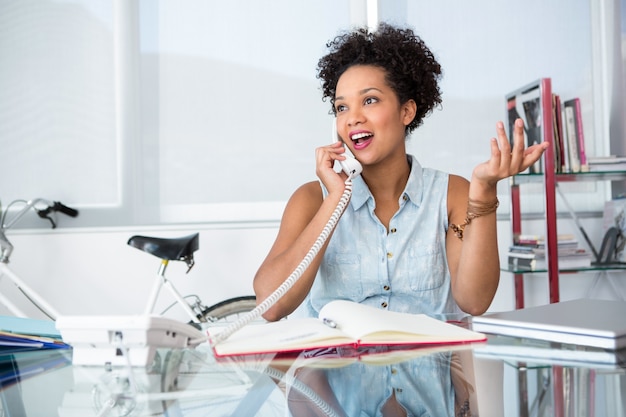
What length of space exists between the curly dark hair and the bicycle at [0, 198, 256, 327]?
1.05m

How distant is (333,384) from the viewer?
771mm

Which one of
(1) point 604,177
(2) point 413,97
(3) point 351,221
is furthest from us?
(1) point 604,177

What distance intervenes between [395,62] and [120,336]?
4.12 feet

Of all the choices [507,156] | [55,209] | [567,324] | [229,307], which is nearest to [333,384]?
[567,324]

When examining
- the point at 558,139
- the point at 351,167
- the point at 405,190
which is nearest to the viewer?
the point at 351,167

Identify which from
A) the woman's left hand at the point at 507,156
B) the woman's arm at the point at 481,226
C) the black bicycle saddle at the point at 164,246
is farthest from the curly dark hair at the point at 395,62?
the black bicycle saddle at the point at 164,246

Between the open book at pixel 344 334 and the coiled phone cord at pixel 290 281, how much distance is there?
0.02m

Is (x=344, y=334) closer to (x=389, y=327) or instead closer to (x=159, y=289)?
(x=389, y=327)

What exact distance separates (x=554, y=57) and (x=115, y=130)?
2.13 metres

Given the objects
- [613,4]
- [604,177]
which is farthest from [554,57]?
[604,177]

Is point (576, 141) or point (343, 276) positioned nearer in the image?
point (343, 276)

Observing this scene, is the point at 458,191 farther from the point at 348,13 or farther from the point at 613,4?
the point at 613,4

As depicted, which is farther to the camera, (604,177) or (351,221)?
(604,177)

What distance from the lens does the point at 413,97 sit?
6.37 feet
